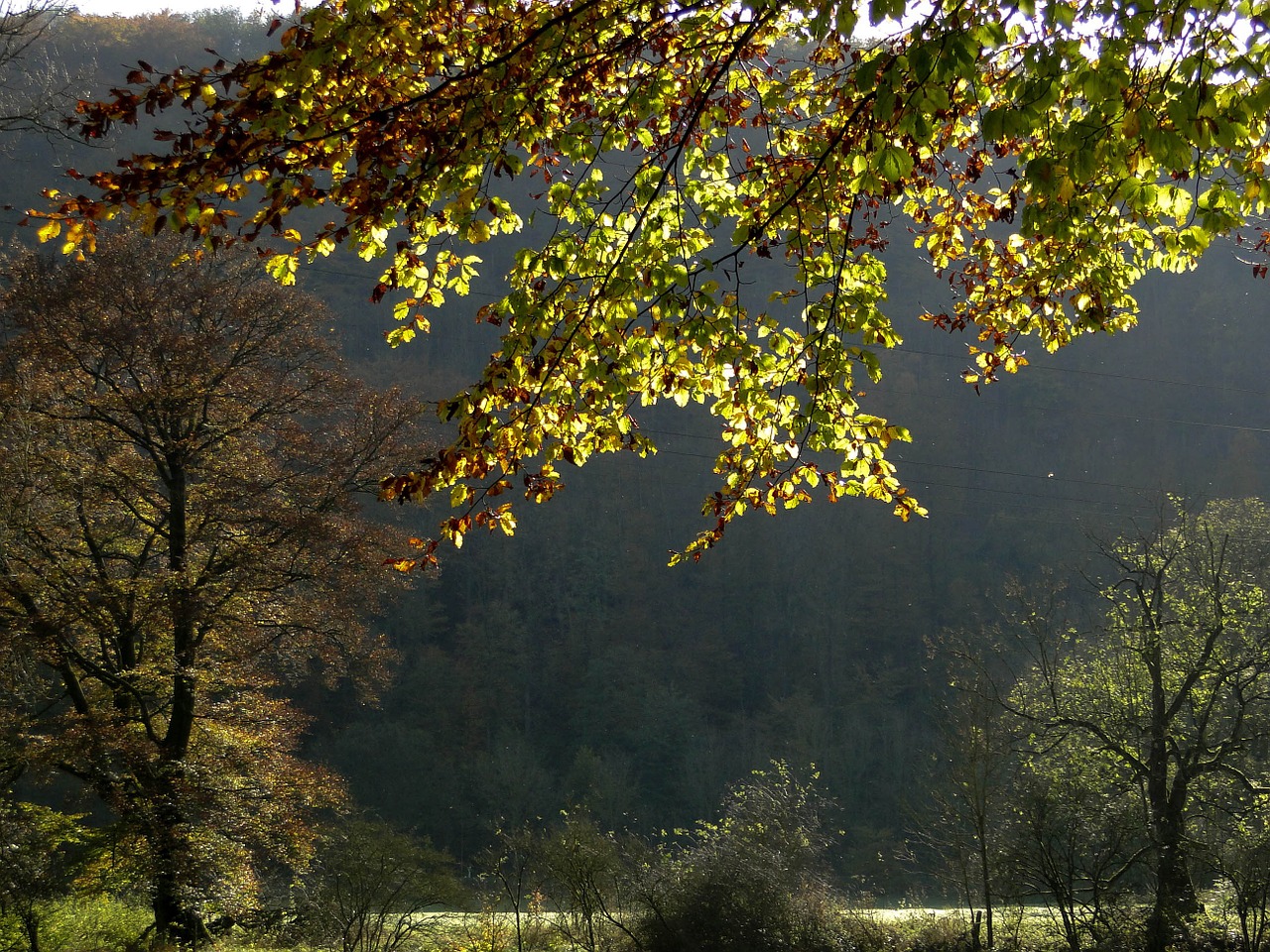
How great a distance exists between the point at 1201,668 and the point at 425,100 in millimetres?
10340

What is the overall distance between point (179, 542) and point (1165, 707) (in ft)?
35.1

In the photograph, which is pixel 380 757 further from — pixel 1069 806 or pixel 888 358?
pixel 888 358

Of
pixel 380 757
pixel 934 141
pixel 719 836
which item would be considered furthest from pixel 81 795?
pixel 380 757

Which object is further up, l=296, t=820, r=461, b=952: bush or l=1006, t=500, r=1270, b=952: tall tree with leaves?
l=1006, t=500, r=1270, b=952: tall tree with leaves

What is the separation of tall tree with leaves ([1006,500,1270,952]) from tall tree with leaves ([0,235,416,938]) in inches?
301

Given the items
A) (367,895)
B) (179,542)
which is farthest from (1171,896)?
(179,542)

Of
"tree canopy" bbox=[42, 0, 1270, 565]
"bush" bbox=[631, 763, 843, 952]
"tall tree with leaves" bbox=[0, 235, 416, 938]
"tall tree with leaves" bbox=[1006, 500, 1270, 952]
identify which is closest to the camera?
"tree canopy" bbox=[42, 0, 1270, 565]

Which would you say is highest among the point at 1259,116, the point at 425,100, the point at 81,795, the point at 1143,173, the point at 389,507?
the point at 389,507

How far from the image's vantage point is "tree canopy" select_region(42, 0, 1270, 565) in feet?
8.38

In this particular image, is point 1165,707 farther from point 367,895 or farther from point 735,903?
point 367,895

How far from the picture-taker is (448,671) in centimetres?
2992

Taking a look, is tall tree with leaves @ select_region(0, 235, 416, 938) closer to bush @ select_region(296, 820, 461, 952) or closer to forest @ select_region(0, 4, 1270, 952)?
forest @ select_region(0, 4, 1270, 952)

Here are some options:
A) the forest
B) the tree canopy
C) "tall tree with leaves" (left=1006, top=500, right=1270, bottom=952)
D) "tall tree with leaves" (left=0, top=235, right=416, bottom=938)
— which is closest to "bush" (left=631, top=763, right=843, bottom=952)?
the forest

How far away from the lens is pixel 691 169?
12.9 feet
